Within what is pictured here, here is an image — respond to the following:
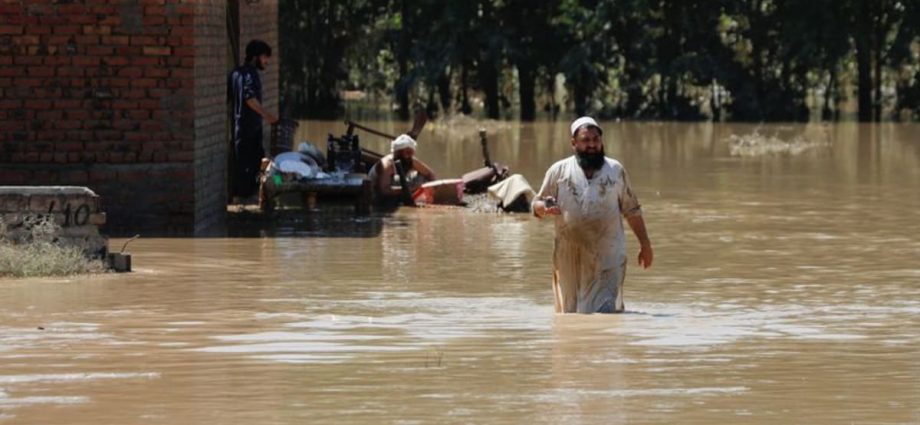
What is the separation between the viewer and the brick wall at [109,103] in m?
17.3

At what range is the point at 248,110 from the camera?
66.3ft

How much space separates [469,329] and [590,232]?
32.2 inches

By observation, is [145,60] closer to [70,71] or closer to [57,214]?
[70,71]

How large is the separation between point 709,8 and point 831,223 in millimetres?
27998

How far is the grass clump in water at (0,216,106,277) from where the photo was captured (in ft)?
45.1

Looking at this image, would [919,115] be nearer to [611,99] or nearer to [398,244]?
[611,99]

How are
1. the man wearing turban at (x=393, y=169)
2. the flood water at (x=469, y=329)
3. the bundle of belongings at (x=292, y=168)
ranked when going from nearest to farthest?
the flood water at (x=469, y=329), the bundle of belongings at (x=292, y=168), the man wearing turban at (x=393, y=169)

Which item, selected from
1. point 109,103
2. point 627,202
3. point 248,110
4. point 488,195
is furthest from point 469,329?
point 488,195

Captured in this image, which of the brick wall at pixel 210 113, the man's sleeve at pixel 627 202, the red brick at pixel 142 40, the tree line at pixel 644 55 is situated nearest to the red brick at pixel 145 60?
the red brick at pixel 142 40

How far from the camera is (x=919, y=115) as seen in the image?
45625 mm

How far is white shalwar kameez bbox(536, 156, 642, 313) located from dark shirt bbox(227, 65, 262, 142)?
8810mm

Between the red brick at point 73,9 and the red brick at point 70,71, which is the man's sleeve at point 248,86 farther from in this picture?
the red brick at point 73,9

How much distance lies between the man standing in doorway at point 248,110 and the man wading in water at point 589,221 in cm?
836

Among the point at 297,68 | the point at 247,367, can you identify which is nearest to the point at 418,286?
the point at 247,367
